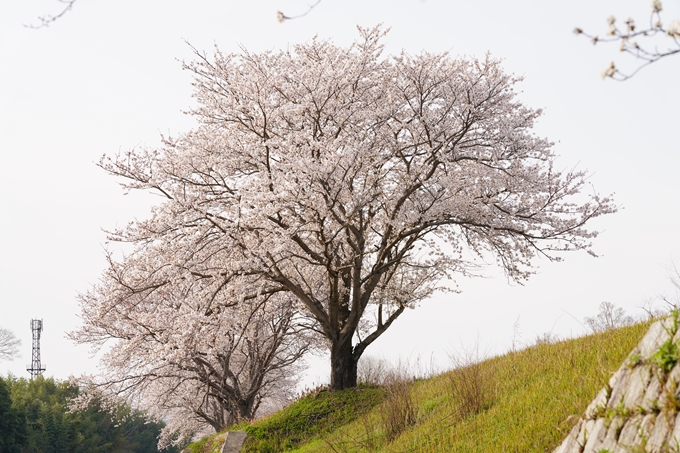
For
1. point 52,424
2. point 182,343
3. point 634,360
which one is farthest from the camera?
point 52,424

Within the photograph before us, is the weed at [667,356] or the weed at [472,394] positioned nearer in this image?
the weed at [667,356]

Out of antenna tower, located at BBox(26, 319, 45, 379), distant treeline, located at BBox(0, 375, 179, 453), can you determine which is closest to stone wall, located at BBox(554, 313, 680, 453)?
distant treeline, located at BBox(0, 375, 179, 453)

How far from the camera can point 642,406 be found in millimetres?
4355

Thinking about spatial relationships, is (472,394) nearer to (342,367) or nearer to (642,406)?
(642,406)

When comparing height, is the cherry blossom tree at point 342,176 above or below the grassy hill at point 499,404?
above

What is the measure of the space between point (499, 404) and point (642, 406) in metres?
3.60

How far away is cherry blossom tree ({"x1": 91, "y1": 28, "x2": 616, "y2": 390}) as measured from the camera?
1180 centimetres

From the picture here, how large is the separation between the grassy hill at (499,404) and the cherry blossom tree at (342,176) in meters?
3.45

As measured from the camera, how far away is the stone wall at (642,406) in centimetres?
407

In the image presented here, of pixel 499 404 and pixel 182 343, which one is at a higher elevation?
pixel 182 343

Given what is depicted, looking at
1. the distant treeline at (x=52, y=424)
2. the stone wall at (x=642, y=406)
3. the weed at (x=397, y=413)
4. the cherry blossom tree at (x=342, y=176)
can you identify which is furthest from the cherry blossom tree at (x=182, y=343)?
the stone wall at (x=642, y=406)

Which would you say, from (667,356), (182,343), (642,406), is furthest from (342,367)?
(667,356)

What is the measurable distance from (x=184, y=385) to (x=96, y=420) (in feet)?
66.7

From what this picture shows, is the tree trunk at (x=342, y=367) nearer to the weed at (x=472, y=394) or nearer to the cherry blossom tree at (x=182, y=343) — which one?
the cherry blossom tree at (x=182, y=343)
